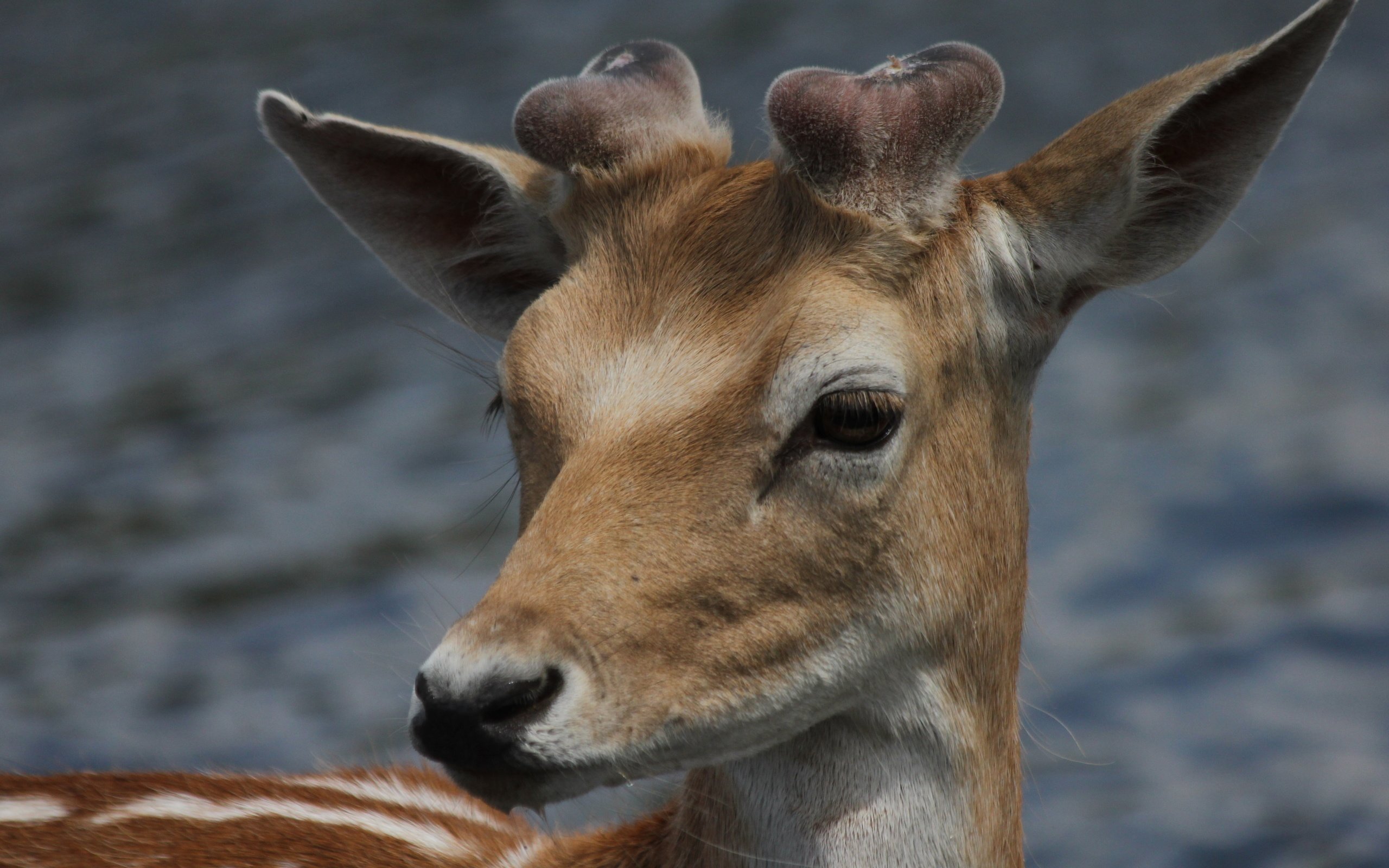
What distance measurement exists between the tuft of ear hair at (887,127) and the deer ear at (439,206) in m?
0.94

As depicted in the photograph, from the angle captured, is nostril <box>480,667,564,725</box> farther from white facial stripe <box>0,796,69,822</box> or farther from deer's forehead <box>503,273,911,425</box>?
white facial stripe <box>0,796,69,822</box>

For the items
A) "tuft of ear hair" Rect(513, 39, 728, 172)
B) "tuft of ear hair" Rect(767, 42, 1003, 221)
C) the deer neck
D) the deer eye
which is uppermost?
"tuft of ear hair" Rect(513, 39, 728, 172)

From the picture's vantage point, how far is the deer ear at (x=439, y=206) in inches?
198

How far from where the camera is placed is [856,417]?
4082 millimetres

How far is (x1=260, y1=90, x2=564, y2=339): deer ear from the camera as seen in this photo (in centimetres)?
504

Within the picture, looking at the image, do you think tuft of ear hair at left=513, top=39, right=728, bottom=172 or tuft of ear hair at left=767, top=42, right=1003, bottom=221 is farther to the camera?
tuft of ear hair at left=513, top=39, right=728, bottom=172

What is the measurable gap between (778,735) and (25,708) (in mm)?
7244

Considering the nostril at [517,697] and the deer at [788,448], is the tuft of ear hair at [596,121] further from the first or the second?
the nostril at [517,697]

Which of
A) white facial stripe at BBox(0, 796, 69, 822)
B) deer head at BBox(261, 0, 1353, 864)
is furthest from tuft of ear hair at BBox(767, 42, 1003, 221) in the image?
white facial stripe at BBox(0, 796, 69, 822)

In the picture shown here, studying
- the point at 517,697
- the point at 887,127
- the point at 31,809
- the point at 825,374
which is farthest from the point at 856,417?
the point at 31,809

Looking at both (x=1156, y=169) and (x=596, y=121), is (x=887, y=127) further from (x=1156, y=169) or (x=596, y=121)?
(x=596, y=121)

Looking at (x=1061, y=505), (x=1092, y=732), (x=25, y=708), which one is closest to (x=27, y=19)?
(x=25, y=708)

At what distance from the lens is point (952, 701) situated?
14.2ft

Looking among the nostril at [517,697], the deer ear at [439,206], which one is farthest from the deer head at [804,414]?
the deer ear at [439,206]
